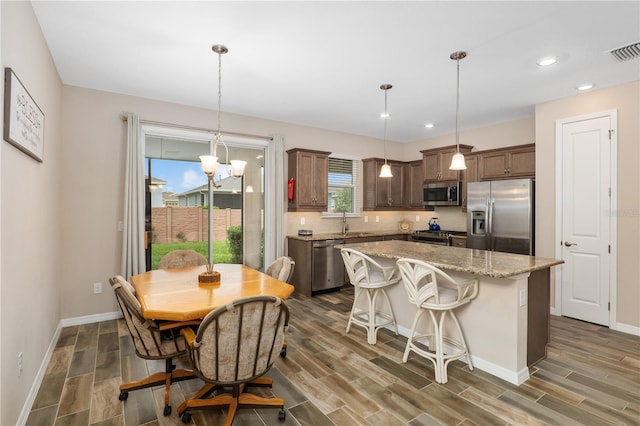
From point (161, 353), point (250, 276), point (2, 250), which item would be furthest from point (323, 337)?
point (2, 250)

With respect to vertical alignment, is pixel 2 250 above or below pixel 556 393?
above

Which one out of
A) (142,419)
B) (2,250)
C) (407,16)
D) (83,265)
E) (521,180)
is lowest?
(142,419)

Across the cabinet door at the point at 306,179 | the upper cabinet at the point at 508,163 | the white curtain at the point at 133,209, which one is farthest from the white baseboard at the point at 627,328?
the white curtain at the point at 133,209

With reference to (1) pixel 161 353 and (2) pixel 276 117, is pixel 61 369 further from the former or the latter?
→ (2) pixel 276 117

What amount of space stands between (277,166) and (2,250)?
3731 mm

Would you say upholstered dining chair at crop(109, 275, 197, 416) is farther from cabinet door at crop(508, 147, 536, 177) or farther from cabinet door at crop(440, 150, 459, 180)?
cabinet door at crop(440, 150, 459, 180)

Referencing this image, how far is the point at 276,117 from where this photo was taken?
5.20m

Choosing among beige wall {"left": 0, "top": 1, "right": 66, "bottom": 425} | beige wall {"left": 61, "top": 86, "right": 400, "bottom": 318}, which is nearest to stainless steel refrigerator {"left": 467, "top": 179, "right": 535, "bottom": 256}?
beige wall {"left": 61, "top": 86, "right": 400, "bottom": 318}

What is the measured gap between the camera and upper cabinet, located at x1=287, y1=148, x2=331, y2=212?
212 inches

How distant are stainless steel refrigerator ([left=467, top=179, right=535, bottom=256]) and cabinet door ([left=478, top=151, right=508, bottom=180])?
39 centimetres

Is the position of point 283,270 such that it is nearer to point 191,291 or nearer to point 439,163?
point 191,291

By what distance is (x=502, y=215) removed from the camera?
468cm

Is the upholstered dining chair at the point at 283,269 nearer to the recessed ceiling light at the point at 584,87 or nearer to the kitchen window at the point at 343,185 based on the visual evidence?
the kitchen window at the point at 343,185

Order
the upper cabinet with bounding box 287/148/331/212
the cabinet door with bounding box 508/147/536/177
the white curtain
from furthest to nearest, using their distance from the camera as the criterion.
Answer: the upper cabinet with bounding box 287/148/331/212 → the cabinet door with bounding box 508/147/536/177 → the white curtain
